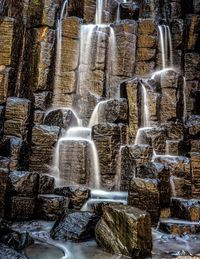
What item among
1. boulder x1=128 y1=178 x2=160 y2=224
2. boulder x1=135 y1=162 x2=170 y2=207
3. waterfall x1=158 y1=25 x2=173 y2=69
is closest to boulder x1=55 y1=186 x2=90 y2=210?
boulder x1=128 y1=178 x2=160 y2=224

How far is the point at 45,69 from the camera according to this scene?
1731 cm

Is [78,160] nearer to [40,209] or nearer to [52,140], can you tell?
[52,140]

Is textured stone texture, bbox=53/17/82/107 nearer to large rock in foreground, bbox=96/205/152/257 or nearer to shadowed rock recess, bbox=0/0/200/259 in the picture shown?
shadowed rock recess, bbox=0/0/200/259

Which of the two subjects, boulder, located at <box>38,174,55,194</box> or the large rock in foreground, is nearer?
the large rock in foreground

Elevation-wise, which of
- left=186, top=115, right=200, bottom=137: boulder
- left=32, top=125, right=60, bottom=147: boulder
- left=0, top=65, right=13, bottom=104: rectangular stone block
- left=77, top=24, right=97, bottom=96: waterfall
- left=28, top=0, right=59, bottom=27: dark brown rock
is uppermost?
left=28, top=0, right=59, bottom=27: dark brown rock

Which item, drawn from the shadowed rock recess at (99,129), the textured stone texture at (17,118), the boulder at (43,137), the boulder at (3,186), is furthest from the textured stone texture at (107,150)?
the boulder at (3,186)

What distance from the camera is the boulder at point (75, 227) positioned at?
301 inches

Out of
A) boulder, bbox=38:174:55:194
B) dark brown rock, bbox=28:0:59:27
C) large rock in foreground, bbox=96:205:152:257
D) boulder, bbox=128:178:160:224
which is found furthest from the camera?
dark brown rock, bbox=28:0:59:27

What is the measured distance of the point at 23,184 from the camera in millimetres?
9875

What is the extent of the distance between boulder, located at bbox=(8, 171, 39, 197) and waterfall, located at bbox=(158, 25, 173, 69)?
12.3 metres

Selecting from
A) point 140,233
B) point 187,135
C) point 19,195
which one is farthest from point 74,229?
point 187,135

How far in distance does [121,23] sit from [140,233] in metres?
14.6

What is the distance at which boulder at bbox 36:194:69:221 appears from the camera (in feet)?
32.0

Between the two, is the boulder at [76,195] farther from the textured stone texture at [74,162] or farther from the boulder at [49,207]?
the textured stone texture at [74,162]
